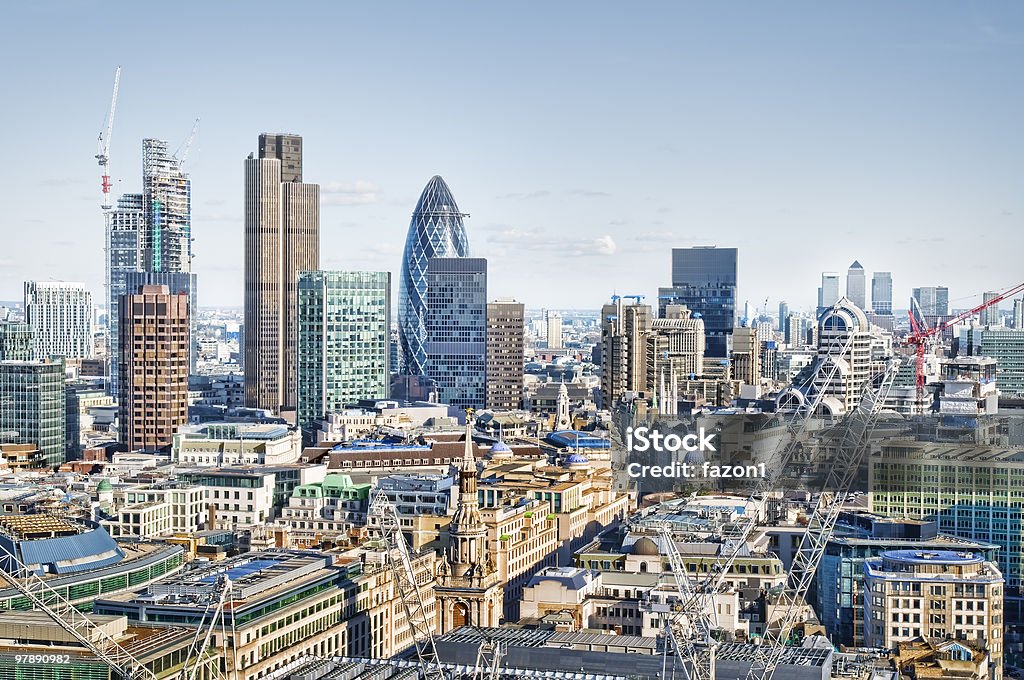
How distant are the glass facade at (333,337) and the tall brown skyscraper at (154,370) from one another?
2496 centimetres

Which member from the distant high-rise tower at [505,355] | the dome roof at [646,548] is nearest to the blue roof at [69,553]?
the dome roof at [646,548]

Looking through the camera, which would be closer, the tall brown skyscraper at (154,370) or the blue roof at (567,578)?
the blue roof at (567,578)

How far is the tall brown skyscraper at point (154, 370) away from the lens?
10675 centimetres

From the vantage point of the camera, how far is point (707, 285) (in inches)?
7579

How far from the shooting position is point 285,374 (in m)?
164

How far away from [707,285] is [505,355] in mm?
33817

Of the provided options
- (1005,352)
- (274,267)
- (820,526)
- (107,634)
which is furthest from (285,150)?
(107,634)

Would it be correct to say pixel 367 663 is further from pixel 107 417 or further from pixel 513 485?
pixel 107 417

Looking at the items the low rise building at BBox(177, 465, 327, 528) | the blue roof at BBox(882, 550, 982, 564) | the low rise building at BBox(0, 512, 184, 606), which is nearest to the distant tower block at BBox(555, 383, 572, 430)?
the low rise building at BBox(177, 465, 327, 528)

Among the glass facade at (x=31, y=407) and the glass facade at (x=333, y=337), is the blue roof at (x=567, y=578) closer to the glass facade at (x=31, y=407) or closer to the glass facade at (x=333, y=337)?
the glass facade at (x=31, y=407)

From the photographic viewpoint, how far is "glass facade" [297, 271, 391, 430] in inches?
5335

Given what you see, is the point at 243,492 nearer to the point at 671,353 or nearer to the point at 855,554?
the point at 855,554

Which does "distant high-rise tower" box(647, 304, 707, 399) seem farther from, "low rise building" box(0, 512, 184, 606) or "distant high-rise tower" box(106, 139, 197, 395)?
"low rise building" box(0, 512, 184, 606)

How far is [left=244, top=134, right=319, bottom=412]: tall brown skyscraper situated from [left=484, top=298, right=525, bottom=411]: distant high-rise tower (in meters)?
19.0
